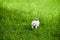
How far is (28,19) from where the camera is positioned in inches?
472

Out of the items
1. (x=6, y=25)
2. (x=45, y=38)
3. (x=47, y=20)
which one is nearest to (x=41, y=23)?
(x=47, y=20)

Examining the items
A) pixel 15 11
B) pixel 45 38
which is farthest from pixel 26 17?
pixel 45 38

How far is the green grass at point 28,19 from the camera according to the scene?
10.9m

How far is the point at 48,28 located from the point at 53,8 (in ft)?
6.19

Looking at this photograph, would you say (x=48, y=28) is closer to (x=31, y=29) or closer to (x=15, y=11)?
(x=31, y=29)

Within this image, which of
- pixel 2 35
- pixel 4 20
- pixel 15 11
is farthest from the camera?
pixel 15 11

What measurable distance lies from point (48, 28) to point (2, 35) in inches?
100

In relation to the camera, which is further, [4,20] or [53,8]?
[53,8]

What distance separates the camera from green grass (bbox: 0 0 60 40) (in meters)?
10.9

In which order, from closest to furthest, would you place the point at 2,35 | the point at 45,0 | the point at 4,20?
1. the point at 2,35
2. the point at 4,20
3. the point at 45,0

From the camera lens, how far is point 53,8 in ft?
42.8

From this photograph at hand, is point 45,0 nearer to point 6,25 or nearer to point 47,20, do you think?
point 47,20

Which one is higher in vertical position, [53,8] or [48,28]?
[53,8]

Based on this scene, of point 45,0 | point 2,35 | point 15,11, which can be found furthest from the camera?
point 45,0
